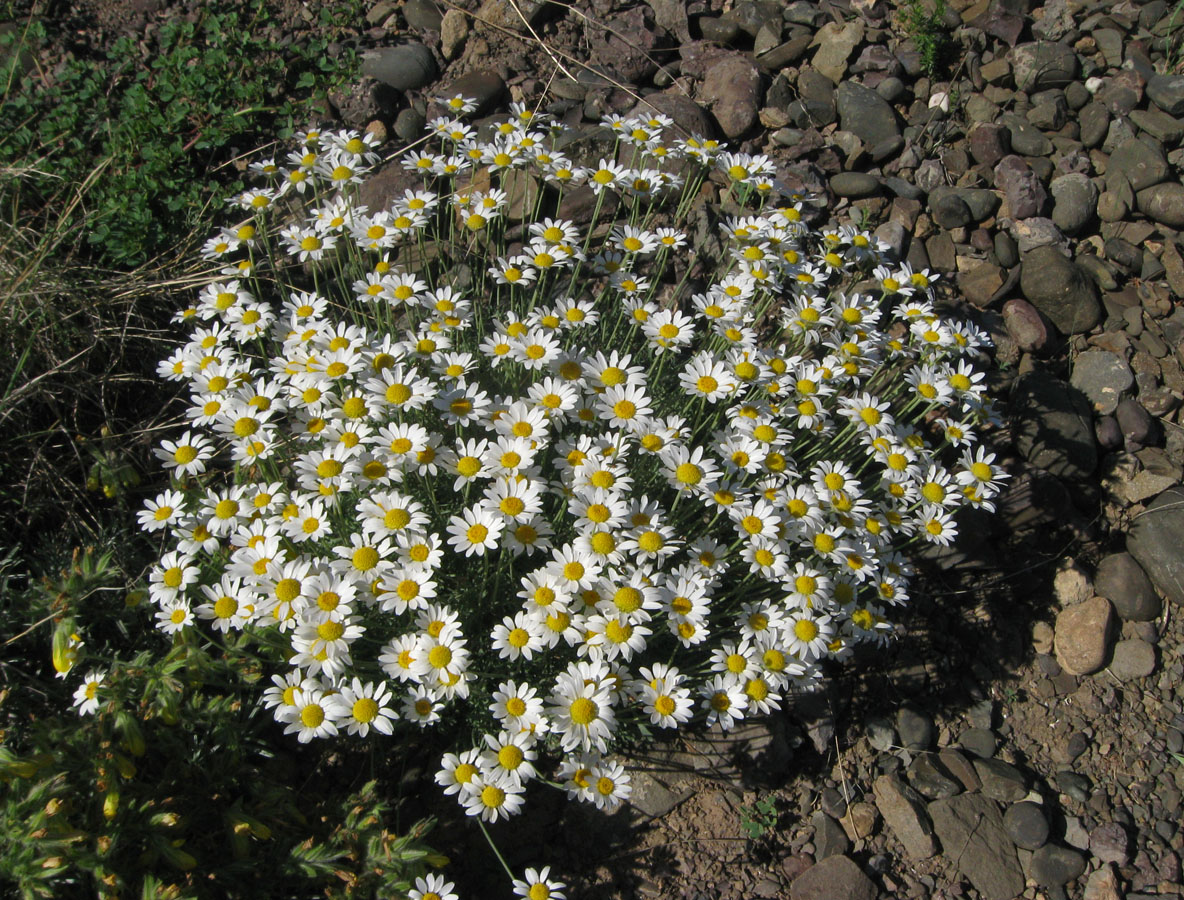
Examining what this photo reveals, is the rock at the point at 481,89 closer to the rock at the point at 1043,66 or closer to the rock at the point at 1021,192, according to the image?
the rock at the point at 1021,192

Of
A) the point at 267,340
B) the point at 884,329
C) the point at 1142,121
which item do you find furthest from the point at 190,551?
the point at 1142,121

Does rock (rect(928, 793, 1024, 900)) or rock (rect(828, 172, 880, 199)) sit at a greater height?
rock (rect(828, 172, 880, 199))

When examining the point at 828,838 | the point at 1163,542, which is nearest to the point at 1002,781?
the point at 828,838

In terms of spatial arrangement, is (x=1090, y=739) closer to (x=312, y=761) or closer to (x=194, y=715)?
(x=312, y=761)

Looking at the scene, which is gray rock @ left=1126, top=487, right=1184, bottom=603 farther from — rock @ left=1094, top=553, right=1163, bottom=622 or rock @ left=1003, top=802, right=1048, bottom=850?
rock @ left=1003, top=802, right=1048, bottom=850

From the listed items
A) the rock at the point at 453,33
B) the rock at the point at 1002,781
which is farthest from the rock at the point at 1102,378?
the rock at the point at 453,33

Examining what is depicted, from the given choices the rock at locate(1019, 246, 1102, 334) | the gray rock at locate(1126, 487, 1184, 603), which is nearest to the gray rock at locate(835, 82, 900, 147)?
the rock at locate(1019, 246, 1102, 334)
